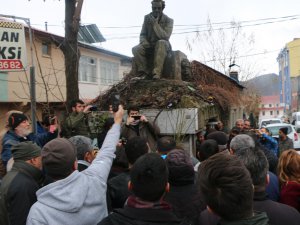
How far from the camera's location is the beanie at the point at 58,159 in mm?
2301

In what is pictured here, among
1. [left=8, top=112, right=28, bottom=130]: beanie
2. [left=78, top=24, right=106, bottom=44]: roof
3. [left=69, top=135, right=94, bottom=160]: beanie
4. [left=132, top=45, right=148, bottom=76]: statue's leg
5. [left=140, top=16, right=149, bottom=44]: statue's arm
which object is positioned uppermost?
[left=78, top=24, right=106, bottom=44]: roof

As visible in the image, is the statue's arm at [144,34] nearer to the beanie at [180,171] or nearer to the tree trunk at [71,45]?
the tree trunk at [71,45]

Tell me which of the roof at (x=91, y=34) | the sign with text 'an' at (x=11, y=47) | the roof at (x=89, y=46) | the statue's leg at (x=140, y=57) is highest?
the roof at (x=91, y=34)

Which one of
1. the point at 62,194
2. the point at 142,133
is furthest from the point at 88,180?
the point at 142,133

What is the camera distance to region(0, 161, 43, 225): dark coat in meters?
2.54

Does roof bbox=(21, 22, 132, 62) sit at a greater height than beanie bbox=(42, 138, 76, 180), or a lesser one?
greater

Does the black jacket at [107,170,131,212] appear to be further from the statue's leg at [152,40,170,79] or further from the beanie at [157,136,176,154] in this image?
the statue's leg at [152,40,170,79]

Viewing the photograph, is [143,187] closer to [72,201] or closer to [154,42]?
[72,201]

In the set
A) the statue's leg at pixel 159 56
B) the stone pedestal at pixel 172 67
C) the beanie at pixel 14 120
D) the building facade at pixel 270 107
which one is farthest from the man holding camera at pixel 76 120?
the building facade at pixel 270 107

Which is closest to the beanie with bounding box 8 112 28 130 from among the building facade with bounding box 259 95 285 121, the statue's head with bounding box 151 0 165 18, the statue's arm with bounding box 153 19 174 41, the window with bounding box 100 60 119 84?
the statue's arm with bounding box 153 19 174 41

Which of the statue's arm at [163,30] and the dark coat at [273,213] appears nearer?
the dark coat at [273,213]

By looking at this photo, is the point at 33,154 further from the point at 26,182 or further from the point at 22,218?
the point at 22,218

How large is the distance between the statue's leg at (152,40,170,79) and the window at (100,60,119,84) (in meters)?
15.1

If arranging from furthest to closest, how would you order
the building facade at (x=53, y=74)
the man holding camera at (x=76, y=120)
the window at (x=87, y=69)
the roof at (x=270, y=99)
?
the roof at (x=270, y=99) < the window at (x=87, y=69) < the building facade at (x=53, y=74) < the man holding camera at (x=76, y=120)
